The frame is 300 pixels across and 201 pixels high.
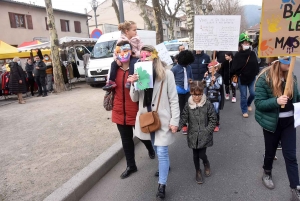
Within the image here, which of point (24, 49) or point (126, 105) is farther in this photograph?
point (24, 49)

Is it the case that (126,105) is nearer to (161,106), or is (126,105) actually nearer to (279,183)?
(161,106)

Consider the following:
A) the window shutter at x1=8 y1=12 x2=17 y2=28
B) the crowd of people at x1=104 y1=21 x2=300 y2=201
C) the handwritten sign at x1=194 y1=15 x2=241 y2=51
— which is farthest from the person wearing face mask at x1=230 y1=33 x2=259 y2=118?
the window shutter at x1=8 y1=12 x2=17 y2=28

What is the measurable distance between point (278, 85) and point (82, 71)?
49.6 ft

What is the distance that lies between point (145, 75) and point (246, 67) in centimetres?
401

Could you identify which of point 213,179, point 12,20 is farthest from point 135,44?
point 12,20

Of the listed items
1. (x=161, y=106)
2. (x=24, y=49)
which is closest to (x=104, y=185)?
(x=161, y=106)

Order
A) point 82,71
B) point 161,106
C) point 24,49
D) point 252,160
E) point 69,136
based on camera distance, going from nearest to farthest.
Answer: point 161,106
point 252,160
point 69,136
point 24,49
point 82,71

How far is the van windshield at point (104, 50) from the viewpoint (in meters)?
13.0

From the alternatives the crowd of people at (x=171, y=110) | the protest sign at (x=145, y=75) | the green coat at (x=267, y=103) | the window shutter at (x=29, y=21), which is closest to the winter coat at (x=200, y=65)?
the crowd of people at (x=171, y=110)

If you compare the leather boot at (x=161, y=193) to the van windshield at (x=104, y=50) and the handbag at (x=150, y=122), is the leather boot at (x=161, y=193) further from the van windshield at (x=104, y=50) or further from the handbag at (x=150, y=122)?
the van windshield at (x=104, y=50)

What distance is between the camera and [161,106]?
3.01 m

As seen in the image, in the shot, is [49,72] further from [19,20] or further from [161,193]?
[19,20]

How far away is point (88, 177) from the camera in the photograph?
11.4ft

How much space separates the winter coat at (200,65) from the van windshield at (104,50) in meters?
8.03
